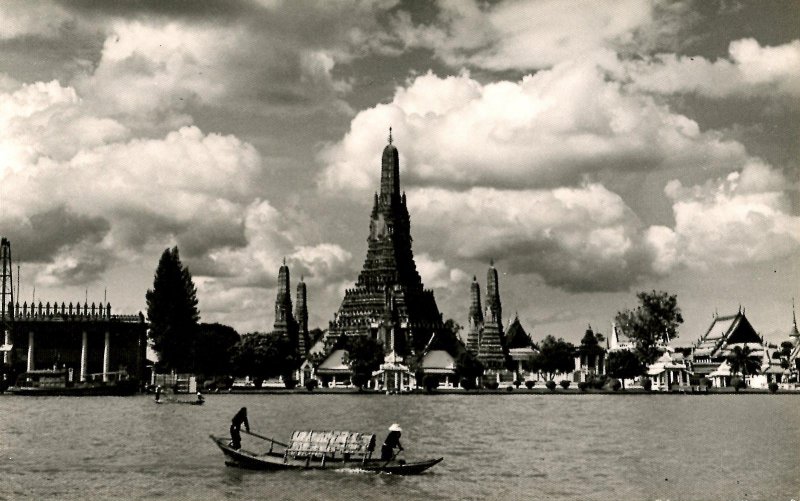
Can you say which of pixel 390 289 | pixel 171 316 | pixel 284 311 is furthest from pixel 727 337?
pixel 171 316

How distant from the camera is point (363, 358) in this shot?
14862cm

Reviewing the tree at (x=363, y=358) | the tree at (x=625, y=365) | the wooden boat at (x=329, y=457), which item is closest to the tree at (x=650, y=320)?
the tree at (x=625, y=365)

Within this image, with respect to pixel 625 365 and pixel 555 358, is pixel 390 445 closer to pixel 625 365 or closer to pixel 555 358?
pixel 625 365

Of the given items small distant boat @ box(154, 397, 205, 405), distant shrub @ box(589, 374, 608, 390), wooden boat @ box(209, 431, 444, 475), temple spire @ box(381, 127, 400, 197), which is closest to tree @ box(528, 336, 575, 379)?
distant shrub @ box(589, 374, 608, 390)

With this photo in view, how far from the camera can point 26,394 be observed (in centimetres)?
12606

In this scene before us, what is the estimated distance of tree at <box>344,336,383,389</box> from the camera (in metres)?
144

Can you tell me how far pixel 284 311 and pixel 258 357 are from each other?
41317 mm

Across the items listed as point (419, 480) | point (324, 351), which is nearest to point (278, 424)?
point (419, 480)

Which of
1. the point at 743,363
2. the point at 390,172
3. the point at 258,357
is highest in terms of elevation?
the point at 390,172

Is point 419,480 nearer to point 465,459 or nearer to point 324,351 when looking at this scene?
point 465,459

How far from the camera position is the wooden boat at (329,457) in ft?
132

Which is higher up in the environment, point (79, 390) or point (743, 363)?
point (743, 363)

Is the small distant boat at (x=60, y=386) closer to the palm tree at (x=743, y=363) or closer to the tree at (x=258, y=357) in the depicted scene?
the tree at (x=258, y=357)

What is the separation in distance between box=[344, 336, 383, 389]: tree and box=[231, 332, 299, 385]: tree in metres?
9.42
